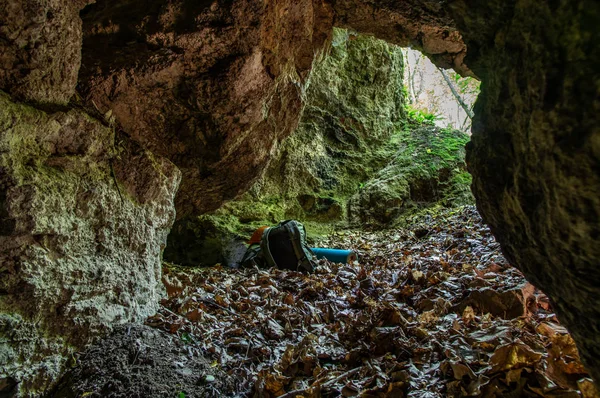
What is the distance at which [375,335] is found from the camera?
96.5 inches

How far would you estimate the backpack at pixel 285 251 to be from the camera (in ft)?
16.8

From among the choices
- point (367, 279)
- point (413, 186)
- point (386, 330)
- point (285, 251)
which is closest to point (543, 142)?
point (386, 330)

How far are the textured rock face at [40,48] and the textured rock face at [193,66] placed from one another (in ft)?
1.10

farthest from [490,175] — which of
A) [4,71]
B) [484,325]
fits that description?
[4,71]

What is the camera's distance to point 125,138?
3.11 meters

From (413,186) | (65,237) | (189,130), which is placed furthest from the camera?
(413,186)

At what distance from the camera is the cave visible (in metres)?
1.02

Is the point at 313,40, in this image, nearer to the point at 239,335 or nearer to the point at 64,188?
the point at 64,188

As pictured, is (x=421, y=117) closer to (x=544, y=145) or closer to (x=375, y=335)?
(x=375, y=335)

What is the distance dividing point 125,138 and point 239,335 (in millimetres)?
1971

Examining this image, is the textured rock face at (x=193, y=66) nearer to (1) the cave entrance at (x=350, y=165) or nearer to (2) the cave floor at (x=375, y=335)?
(2) the cave floor at (x=375, y=335)

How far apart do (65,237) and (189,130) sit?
1501mm

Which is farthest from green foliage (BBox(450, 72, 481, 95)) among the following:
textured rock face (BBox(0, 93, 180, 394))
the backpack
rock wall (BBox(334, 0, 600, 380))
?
rock wall (BBox(334, 0, 600, 380))

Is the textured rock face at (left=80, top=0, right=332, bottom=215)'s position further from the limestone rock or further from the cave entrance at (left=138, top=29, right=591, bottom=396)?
the limestone rock
